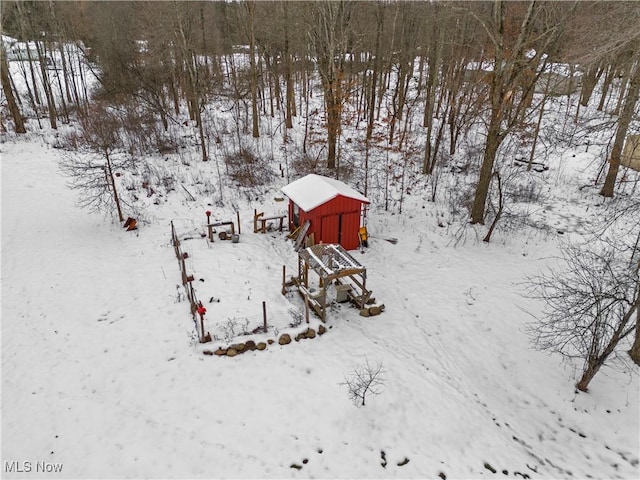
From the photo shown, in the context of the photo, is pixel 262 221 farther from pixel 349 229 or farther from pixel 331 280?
pixel 331 280

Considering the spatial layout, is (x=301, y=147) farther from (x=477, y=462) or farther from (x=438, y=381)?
(x=477, y=462)

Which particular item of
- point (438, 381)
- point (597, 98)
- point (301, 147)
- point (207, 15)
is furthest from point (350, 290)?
point (207, 15)

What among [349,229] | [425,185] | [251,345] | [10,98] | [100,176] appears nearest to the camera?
[251,345]

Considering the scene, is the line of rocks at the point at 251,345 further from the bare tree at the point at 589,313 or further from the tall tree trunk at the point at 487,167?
the tall tree trunk at the point at 487,167

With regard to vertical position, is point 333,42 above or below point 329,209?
above

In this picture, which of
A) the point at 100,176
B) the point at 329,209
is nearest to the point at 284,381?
the point at 329,209

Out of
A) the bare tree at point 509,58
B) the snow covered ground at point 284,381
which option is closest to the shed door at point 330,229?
the snow covered ground at point 284,381

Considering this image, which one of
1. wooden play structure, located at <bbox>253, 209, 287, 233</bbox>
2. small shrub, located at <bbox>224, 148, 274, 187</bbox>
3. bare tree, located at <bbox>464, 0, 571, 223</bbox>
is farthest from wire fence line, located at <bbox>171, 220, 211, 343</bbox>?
bare tree, located at <bbox>464, 0, 571, 223</bbox>
